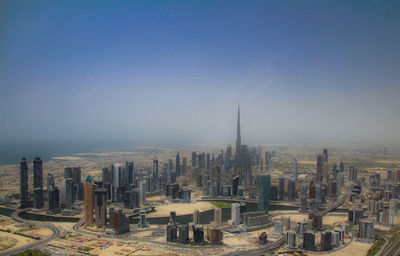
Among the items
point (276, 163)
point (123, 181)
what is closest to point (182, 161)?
point (123, 181)

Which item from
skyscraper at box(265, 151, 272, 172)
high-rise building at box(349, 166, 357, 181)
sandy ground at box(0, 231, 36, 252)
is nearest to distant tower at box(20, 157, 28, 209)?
sandy ground at box(0, 231, 36, 252)

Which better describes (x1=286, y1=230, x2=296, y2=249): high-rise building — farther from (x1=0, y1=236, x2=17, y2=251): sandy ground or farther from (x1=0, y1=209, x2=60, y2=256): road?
(x1=0, y1=236, x2=17, y2=251): sandy ground

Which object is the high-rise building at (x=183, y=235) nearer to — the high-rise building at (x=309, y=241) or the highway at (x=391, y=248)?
the high-rise building at (x=309, y=241)

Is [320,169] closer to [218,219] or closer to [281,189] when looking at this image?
[281,189]

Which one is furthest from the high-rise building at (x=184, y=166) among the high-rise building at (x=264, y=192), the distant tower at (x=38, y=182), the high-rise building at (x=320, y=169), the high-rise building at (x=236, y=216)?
the high-rise building at (x=236, y=216)

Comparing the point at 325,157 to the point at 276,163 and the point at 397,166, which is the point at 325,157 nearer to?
the point at 276,163

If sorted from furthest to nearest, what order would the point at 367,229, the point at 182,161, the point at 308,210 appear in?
1. the point at 182,161
2. the point at 308,210
3. the point at 367,229

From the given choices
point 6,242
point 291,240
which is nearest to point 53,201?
point 6,242
